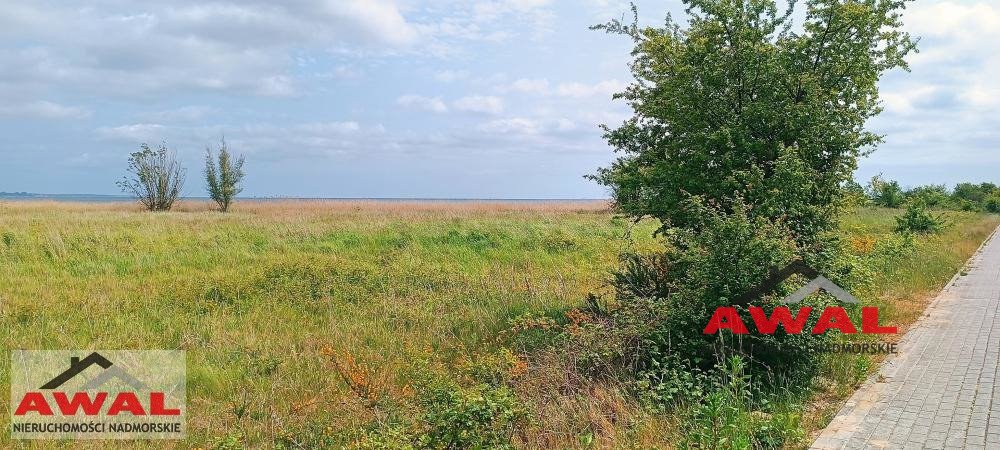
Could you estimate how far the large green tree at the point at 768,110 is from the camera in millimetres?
6273

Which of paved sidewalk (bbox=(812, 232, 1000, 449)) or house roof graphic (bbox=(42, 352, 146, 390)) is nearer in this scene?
paved sidewalk (bbox=(812, 232, 1000, 449))

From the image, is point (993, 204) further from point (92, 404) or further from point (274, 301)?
point (92, 404)

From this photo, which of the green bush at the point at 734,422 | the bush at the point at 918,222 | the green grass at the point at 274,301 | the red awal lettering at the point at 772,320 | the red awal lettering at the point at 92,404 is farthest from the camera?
the bush at the point at 918,222

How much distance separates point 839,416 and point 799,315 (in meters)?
1.09

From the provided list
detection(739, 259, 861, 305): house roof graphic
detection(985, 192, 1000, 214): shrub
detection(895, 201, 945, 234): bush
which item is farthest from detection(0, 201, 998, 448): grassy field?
detection(985, 192, 1000, 214): shrub

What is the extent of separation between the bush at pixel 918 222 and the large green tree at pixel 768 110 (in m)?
21.3

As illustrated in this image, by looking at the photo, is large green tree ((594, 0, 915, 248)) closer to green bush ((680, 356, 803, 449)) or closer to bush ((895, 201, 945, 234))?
green bush ((680, 356, 803, 449))

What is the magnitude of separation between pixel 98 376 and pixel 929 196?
35732mm

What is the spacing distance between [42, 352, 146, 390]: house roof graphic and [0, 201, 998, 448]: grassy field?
51 cm

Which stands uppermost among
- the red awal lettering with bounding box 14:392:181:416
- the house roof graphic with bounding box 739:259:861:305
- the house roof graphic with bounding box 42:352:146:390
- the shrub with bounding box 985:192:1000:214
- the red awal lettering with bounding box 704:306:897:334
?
the shrub with bounding box 985:192:1000:214

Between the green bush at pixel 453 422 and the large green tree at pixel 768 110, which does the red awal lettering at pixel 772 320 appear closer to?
the large green tree at pixel 768 110

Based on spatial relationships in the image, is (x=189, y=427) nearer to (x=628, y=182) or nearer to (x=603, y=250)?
(x=628, y=182)

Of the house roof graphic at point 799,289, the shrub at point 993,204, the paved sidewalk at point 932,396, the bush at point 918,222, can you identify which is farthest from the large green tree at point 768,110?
the shrub at point 993,204

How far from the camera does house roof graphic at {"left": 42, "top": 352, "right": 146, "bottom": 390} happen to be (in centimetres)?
627
